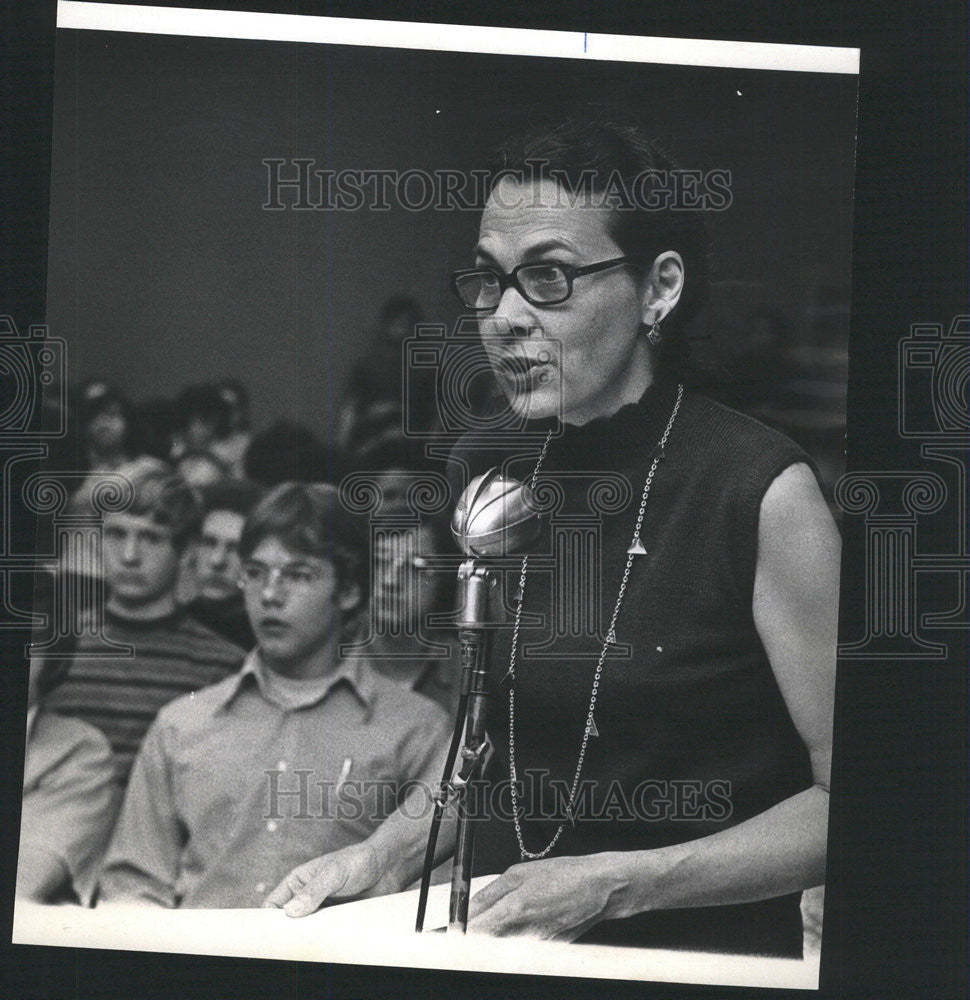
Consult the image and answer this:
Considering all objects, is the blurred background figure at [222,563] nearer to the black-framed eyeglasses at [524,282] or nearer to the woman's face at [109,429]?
the woman's face at [109,429]

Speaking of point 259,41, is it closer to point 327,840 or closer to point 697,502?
point 697,502

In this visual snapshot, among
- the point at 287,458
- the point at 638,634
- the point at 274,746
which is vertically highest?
the point at 287,458

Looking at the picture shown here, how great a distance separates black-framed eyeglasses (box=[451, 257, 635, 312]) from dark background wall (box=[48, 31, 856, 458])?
0.05 meters

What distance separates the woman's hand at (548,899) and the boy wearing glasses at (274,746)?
0.28 metres

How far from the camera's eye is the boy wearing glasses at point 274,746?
216cm

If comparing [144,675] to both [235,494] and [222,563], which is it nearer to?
[222,563]

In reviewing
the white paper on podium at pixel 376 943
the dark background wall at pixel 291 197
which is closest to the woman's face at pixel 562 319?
the dark background wall at pixel 291 197

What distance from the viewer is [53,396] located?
7.15 feet

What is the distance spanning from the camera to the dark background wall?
2.16 meters

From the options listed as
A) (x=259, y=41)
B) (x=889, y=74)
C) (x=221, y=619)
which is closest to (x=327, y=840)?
(x=221, y=619)

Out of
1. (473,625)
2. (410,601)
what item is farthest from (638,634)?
(410,601)

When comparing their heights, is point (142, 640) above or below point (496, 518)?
below

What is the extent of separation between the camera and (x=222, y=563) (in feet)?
7.09

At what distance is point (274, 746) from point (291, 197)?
45.8 inches
